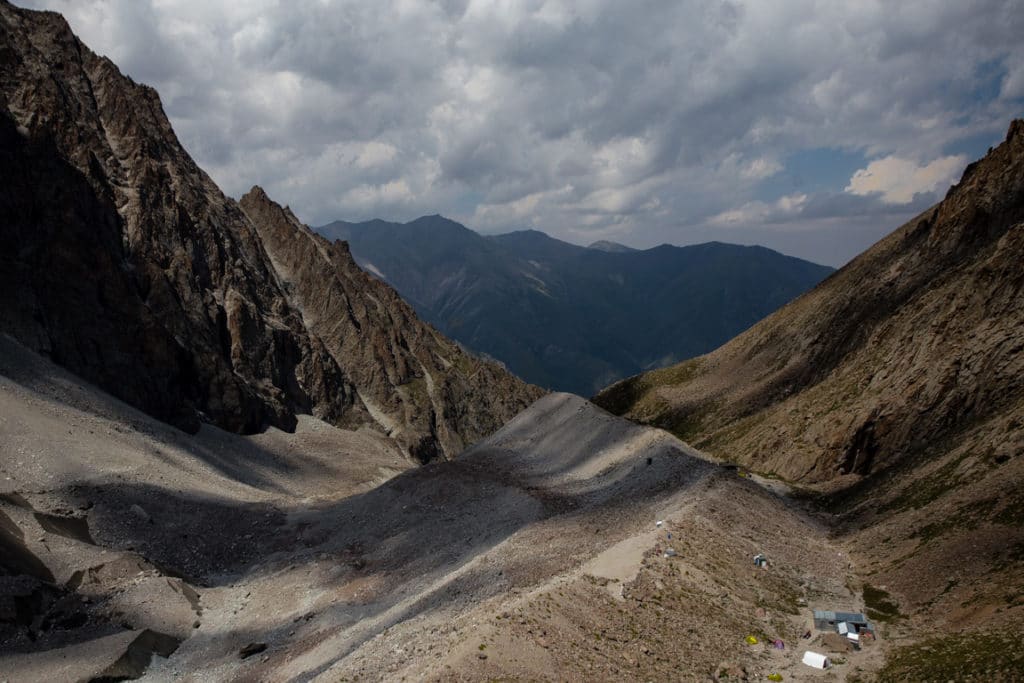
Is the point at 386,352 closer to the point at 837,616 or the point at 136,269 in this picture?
the point at 136,269

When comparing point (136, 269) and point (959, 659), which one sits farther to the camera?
point (136, 269)

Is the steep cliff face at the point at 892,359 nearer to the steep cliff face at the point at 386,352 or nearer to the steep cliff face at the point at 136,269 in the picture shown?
the steep cliff face at the point at 386,352

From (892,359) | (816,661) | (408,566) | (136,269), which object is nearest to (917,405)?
(892,359)

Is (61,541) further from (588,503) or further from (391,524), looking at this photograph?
(588,503)

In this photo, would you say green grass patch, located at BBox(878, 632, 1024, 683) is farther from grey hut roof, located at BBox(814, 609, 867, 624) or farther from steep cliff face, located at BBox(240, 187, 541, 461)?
steep cliff face, located at BBox(240, 187, 541, 461)

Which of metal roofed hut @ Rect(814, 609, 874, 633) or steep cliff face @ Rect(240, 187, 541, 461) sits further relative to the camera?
steep cliff face @ Rect(240, 187, 541, 461)

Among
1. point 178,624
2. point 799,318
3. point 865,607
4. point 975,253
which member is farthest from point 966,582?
point 799,318

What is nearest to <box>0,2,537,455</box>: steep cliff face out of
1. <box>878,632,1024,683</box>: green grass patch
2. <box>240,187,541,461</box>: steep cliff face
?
<box>240,187,541,461</box>: steep cliff face
